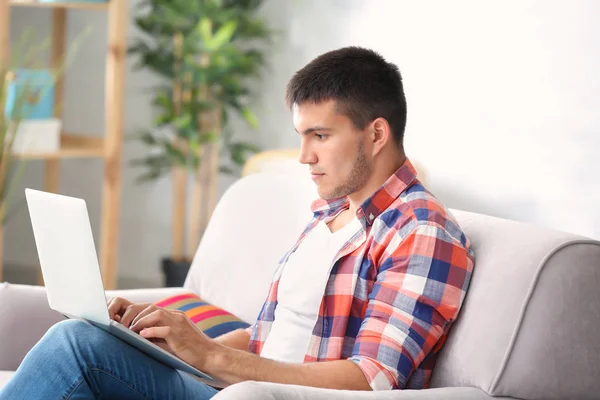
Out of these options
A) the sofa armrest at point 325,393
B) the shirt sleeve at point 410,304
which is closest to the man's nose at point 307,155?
the shirt sleeve at point 410,304

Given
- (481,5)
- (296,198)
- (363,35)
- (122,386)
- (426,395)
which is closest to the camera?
(426,395)

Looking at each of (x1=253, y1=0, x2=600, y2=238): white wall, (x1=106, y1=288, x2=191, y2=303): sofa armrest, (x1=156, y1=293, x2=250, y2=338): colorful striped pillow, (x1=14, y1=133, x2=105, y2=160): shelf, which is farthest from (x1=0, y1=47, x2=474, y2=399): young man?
(x1=14, y1=133, x2=105, y2=160): shelf

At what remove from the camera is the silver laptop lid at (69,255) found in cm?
145

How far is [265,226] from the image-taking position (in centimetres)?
222

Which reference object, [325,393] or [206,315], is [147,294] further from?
[325,393]

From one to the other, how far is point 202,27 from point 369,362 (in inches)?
95.2

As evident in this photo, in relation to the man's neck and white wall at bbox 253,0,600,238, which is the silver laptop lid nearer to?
the man's neck

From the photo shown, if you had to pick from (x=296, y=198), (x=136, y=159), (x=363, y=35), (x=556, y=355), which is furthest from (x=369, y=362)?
(x=136, y=159)

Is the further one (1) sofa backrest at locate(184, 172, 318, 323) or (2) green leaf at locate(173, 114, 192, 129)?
(2) green leaf at locate(173, 114, 192, 129)

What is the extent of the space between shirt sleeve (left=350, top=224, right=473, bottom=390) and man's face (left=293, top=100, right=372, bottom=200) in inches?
8.0

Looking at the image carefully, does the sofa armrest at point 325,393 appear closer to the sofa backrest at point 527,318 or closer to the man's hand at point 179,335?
the sofa backrest at point 527,318

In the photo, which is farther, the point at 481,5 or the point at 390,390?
the point at 481,5

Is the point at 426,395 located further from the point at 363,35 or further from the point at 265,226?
the point at 363,35

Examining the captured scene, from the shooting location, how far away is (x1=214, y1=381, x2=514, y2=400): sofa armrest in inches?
51.6
